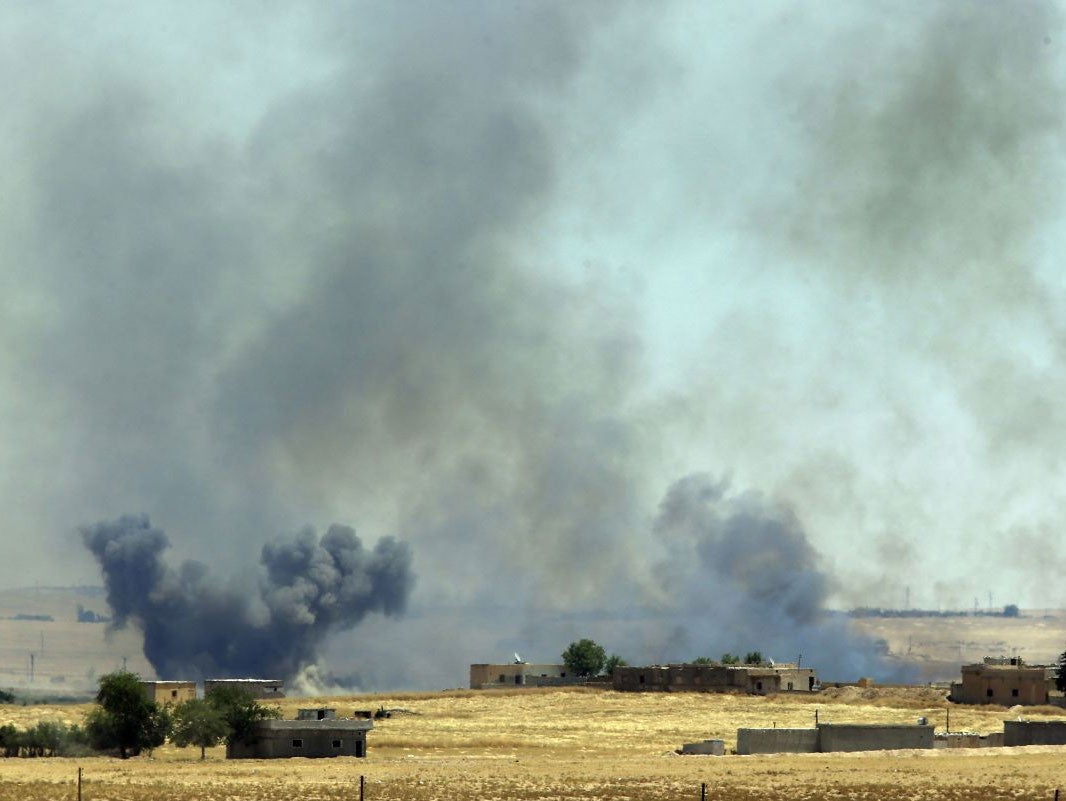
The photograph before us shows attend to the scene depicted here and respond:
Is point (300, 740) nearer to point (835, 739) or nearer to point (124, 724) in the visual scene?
point (124, 724)

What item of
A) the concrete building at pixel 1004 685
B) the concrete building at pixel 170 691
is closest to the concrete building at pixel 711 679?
the concrete building at pixel 1004 685

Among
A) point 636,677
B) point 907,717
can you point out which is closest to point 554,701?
point 636,677

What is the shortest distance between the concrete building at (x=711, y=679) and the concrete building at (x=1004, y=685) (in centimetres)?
1980

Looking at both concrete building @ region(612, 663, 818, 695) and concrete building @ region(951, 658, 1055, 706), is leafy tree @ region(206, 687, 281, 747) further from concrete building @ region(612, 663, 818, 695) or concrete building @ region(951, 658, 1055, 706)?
concrete building @ region(951, 658, 1055, 706)

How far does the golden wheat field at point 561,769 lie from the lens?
285ft

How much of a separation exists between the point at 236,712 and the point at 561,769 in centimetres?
2236

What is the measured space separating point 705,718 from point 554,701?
21.1 m

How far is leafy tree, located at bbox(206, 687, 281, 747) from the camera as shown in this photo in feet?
360

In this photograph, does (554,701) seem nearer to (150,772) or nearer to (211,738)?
(211,738)

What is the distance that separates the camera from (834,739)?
109562 mm

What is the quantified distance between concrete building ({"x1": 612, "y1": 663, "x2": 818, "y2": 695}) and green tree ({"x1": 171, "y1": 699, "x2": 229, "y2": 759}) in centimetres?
7040

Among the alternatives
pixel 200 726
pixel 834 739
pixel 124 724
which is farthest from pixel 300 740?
pixel 834 739

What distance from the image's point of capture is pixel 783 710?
151 metres

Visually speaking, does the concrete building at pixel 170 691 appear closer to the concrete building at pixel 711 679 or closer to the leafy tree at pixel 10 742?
the leafy tree at pixel 10 742
